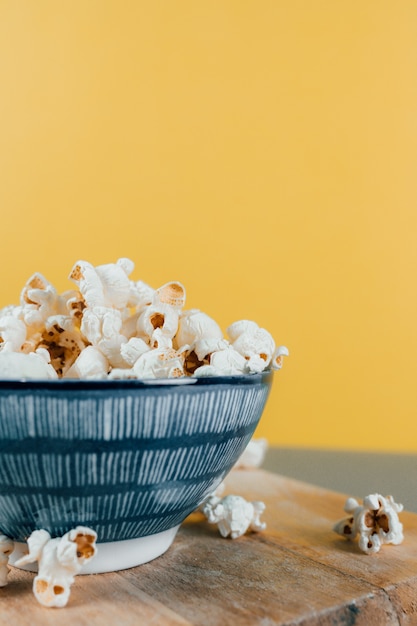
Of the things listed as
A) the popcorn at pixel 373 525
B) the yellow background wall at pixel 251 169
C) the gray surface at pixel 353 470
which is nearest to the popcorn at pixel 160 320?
the popcorn at pixel 373 525

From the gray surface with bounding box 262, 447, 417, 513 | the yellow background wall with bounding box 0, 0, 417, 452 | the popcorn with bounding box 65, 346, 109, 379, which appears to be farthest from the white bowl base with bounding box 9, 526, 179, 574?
the yellow background wall with bounding box 0, 0, 417, 452

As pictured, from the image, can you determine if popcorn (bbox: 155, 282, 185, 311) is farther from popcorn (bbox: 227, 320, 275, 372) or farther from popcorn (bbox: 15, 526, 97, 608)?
popcorn (bbox: 15, 526, 97, 608)

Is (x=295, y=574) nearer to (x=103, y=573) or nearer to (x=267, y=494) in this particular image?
(x=103, y=573)

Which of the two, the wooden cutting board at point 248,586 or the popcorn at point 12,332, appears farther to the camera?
the popcorn at point 12,332

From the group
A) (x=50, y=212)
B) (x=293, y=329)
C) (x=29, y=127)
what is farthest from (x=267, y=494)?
(x=29, y=127)

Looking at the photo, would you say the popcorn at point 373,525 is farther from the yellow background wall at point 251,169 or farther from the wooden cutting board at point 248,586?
the yellow background wall at point 251,169

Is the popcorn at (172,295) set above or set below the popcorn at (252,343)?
above

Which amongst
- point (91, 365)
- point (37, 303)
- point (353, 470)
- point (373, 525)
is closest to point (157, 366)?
point (91, 365)
